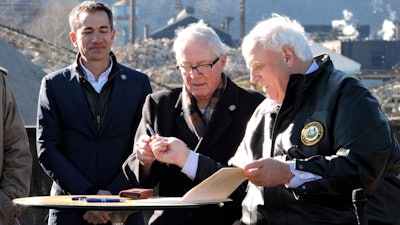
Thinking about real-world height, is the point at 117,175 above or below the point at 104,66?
below

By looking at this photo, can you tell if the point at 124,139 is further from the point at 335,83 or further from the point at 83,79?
the point at 335,83

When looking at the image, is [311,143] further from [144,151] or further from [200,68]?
[200,68]

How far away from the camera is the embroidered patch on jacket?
569 centimetres

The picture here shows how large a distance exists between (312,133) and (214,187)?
0.55 metres

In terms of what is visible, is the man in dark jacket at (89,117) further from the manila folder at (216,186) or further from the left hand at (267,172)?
the left hand at (267,172)

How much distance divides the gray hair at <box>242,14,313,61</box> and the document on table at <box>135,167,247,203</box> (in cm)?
69

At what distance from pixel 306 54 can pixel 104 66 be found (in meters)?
2.06

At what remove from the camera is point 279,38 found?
5.89 m

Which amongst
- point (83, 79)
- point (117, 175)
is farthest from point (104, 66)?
point (117, 175)

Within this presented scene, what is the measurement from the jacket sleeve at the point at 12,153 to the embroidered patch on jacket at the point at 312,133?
2.21 meters

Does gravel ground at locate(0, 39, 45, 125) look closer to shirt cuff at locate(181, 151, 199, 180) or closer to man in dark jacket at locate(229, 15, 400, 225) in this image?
shirt cuff at locate(181, 151, 199, 180)

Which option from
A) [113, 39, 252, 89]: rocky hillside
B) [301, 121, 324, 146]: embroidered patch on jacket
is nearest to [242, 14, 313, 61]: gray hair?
[301, 121, 324, 146]: embroidered patch on jacket

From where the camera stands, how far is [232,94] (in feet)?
22.8

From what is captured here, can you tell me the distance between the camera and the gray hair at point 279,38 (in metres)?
5.89
